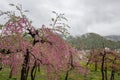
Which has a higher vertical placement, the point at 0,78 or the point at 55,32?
the point at 55,32

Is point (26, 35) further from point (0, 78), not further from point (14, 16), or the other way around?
point (0, 78)

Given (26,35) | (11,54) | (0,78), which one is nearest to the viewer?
(11,54)

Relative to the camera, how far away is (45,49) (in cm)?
2641

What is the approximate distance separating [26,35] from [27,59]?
2.34 m

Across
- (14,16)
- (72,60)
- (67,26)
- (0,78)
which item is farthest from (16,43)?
(0,78)

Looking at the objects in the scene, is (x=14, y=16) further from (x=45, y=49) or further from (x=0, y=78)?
(x=0, y=78)

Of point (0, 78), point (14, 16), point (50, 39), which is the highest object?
point (14, 16)

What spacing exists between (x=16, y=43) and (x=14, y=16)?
2817 mm

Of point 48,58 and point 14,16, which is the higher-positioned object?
point 14,16

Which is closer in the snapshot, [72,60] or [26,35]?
[26,35]

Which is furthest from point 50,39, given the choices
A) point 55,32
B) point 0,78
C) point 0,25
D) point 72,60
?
point 0,78

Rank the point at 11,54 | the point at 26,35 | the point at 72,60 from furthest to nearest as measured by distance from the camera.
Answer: the point at 72,60
the point at 26,35
the point at 11,54

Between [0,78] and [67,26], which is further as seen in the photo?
[0,78]

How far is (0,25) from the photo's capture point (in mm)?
24812
